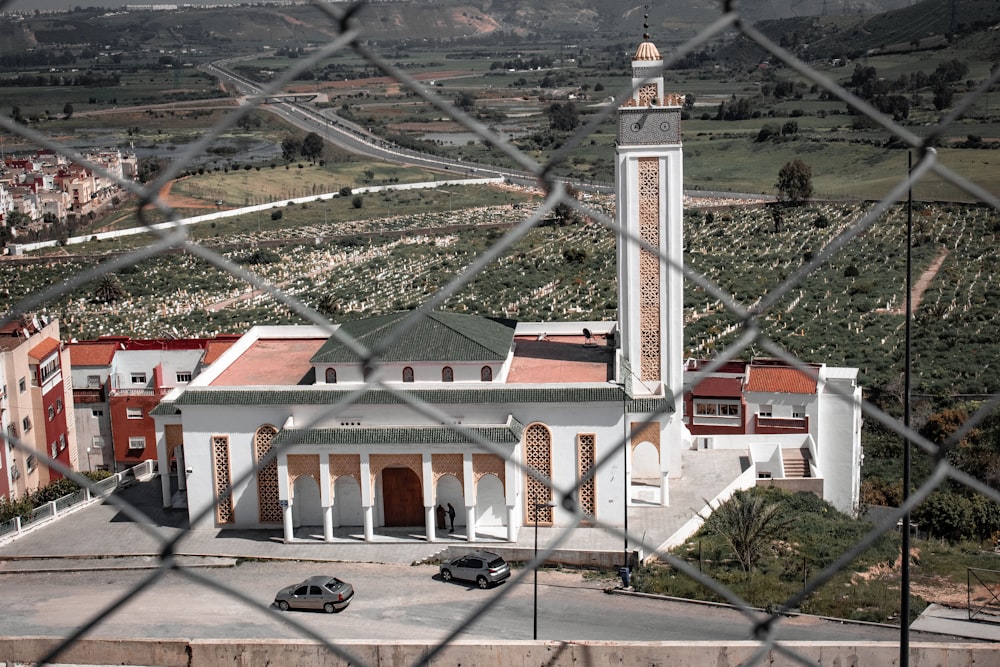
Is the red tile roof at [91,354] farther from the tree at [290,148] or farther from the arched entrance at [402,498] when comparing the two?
the tree at [290,148]

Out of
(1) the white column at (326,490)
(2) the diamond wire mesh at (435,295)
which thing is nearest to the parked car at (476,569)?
(1) the white column at (326,490)

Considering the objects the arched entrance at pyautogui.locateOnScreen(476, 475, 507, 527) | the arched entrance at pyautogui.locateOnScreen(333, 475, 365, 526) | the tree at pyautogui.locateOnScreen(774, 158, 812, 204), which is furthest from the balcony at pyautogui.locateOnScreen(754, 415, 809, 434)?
the tree at pyautogui.locateOnScreen(774, 158, 812, 204)

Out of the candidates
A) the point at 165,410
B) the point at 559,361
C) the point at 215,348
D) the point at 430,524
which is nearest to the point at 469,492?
the point at 430,524

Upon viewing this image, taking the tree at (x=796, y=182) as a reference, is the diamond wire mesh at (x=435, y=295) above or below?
above

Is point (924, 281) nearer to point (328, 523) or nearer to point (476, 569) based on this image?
point (328, 523)

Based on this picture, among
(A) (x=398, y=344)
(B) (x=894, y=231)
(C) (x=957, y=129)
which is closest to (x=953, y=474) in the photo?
(A) (x=398, y=344)

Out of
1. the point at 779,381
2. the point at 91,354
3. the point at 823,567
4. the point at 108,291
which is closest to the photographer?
the point at 823,567
